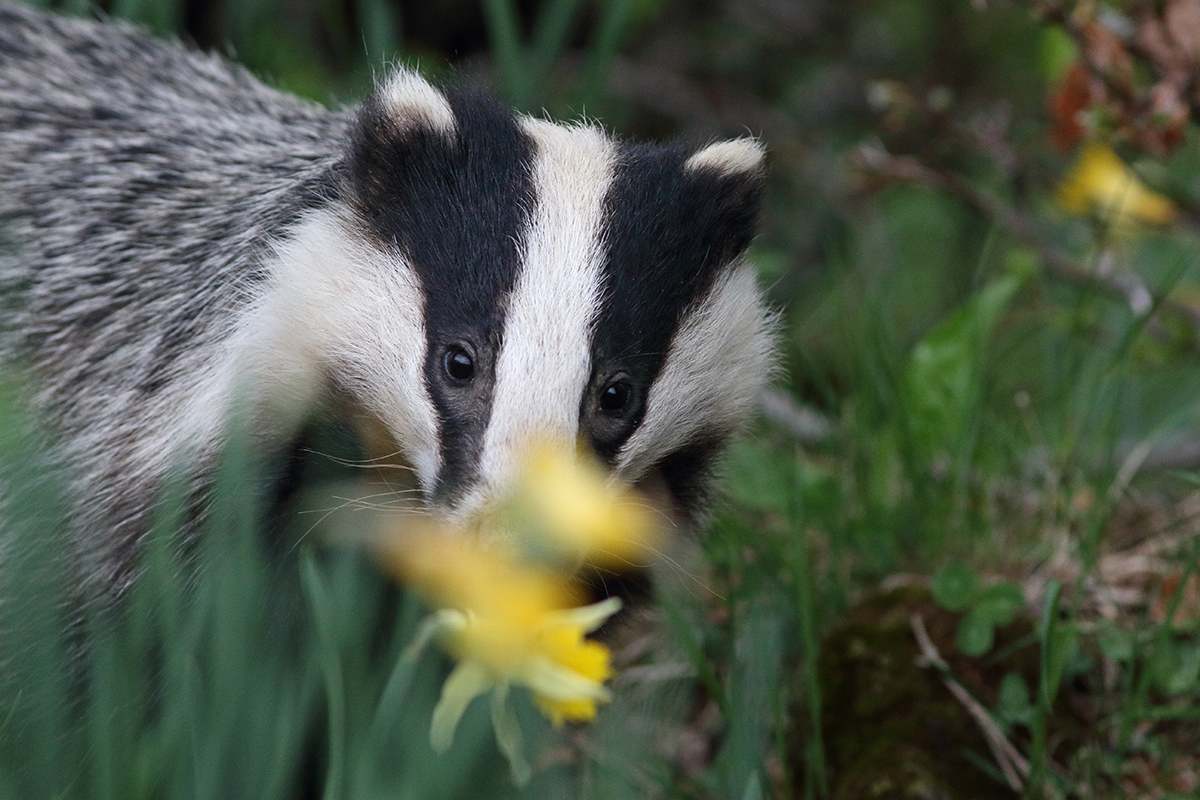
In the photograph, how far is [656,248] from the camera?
7.55ft

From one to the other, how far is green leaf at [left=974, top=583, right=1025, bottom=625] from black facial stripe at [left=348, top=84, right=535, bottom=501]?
1.22m

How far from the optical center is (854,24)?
19.5ft

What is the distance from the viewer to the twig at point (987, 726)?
2488mm

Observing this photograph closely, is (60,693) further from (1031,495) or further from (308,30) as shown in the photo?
(308,30)

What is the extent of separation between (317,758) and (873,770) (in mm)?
1053

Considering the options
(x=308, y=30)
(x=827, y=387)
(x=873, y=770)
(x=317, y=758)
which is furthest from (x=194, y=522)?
(x=308, y=30)

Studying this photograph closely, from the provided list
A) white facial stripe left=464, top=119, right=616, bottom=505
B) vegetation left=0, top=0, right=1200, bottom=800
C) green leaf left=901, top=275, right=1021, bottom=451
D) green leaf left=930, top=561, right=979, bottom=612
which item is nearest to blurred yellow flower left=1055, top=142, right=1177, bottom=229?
vegetation left=0, top=0, right=1200, bottom=800

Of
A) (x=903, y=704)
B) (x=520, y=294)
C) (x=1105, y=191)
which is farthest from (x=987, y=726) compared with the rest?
(x=1105, y=191)

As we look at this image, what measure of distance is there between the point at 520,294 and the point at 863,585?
1421 mm

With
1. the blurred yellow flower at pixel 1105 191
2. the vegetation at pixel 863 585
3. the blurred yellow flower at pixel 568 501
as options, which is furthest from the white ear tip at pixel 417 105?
the blurred yellow flower at pixel 1105 191

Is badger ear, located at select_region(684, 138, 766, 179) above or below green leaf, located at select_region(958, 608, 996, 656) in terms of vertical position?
above

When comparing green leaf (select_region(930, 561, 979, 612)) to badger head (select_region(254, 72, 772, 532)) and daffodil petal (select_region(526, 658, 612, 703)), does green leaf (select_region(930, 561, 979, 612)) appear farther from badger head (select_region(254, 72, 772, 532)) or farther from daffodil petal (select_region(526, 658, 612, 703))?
daffodil petal (select_region(526, 658, 612, 703))

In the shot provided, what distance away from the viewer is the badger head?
80.5 inches

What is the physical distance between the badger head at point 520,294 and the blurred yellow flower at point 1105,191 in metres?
1.85
